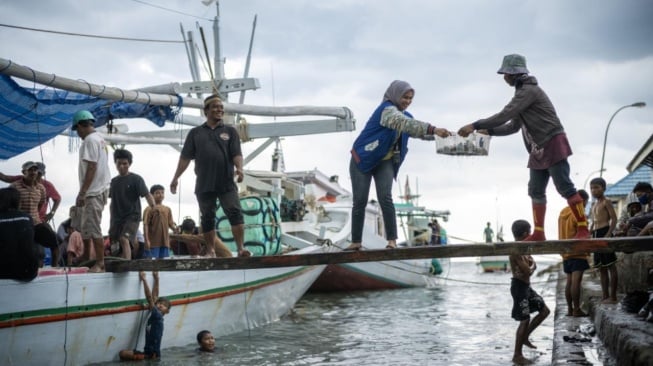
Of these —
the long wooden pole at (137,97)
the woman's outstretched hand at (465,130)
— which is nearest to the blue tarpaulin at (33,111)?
the long wooden pole at (137,97)

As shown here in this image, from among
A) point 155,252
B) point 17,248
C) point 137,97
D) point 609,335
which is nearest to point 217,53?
point 137,97

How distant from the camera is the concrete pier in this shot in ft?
18.8

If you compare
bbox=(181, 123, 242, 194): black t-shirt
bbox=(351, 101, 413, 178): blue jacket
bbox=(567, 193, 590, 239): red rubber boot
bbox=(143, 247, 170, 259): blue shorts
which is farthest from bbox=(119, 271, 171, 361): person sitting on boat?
bbox=(567, 193, 590, 239): red rubber boot

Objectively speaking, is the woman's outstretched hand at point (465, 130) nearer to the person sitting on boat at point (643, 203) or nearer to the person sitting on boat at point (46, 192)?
the person sitting on boat at point (643, 203)

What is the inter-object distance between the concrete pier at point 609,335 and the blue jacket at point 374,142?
8.94 feet

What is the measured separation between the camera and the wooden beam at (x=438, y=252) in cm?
631

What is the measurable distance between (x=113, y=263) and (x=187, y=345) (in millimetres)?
3251

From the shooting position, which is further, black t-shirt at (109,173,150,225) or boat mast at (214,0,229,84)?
boat mast at (214,0,229,84)

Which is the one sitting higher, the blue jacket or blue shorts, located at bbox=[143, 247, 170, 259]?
the blue jacket

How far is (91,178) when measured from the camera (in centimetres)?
791

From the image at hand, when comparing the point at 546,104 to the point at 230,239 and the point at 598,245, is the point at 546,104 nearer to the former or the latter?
the point at 598,245

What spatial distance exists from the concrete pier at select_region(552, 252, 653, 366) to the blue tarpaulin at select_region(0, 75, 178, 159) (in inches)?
279

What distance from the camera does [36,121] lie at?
10.5 m

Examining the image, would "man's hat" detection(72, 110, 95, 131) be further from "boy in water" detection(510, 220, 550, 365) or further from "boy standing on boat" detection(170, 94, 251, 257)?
"boy in water" detection(510, 220, 550, 365)
